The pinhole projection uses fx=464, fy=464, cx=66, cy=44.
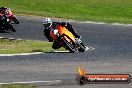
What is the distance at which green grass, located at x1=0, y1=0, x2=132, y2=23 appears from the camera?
40891 mm

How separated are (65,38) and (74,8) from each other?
82.8 ft

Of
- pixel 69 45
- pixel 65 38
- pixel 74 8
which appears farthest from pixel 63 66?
pixel 74 8

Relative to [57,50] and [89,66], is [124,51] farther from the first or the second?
[89,66]

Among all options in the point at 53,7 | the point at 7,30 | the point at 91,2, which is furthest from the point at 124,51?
the point at 91,2

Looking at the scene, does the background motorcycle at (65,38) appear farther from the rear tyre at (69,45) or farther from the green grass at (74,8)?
the green grass at (74,8)

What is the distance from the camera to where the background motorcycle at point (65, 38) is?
19.3m

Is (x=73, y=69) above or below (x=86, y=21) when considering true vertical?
above

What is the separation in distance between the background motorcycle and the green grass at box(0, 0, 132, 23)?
61.8ft

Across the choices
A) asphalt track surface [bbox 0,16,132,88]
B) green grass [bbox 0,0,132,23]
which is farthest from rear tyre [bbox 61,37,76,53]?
green grass [bbox 0,0,132,23]

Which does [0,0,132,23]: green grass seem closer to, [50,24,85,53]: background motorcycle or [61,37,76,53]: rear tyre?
[50,24,85,53]: background motorcycle

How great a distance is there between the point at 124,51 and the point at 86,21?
17.0 metres

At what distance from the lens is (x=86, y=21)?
36.4 metres

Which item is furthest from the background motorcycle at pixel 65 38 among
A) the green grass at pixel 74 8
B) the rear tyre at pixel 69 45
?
the green grass at pixel 74 8

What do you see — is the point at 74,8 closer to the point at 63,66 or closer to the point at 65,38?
the point at 65,38
